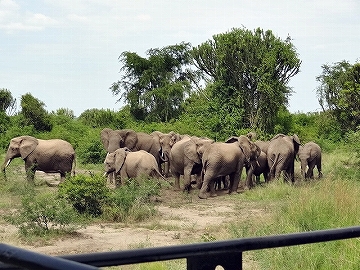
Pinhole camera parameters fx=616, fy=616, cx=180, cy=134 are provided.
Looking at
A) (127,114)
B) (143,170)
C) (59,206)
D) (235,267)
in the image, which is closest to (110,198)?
(59,206)

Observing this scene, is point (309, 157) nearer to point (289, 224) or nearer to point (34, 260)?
point (289, 224)

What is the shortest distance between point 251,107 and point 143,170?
1832cm

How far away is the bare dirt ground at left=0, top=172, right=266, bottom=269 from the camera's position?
8.38 meters

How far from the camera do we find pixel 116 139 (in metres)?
19.1

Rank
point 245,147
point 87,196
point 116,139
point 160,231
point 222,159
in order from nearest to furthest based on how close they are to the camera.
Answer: point 160,231
point 87,196
point 222,159
point 245,147
point 116,139

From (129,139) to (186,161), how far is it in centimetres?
382

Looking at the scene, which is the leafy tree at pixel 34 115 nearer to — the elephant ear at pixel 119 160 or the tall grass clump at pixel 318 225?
the elephant ear at pixel 119 160

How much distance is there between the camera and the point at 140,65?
40.1 m

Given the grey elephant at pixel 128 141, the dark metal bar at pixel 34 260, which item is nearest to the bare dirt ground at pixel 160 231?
the grey elephant at pixel 128 141

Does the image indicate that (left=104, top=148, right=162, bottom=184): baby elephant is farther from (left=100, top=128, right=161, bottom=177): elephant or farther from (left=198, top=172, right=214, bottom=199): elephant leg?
(left=100, top=128, right=161, bottom=177): elephant

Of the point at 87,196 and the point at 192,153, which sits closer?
the point at 87,196

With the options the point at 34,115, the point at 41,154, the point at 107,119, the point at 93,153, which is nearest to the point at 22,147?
the point at 41,154

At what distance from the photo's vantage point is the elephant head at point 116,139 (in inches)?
747

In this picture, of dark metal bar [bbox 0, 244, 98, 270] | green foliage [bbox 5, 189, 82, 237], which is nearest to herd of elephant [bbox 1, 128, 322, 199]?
green foliage [bbox 5, 189, 82, 237]
